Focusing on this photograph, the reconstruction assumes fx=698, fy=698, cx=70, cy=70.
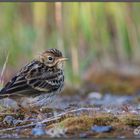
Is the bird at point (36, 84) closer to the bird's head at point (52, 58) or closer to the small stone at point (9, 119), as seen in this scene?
the bird's head at point (52, 58)

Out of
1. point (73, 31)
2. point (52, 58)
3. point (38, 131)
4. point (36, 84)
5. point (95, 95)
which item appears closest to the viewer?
point (38, 131)

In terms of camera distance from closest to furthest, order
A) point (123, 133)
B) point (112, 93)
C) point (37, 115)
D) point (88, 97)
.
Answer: point (123, 133)
point (37, 115)
point (88, 97)
point (112, 93)

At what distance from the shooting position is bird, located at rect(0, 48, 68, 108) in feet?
30.7

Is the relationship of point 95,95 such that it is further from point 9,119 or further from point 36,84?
point 9,119

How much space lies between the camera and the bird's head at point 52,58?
1026 cm

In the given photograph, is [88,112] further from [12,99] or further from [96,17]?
[96,17]

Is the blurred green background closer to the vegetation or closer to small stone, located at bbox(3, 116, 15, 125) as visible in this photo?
the vegetation

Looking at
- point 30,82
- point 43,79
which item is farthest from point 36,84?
point 43,79

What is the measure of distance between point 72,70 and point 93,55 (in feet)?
6.75

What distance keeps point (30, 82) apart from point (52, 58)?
0.90 meters

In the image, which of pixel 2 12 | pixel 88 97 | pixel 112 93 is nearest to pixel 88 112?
pixel 88 97

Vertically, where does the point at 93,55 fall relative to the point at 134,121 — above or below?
above

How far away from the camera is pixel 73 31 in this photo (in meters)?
15.8

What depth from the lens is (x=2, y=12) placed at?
16.0 metres
